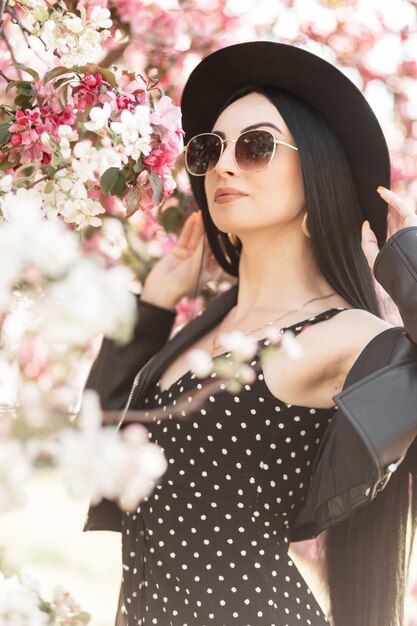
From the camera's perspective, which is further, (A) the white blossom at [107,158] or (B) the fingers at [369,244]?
(B) the fingers at [369,244]

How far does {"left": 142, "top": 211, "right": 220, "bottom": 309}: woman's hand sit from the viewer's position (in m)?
2.42

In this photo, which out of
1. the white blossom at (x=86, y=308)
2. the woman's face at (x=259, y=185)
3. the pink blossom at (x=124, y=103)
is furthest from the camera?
the woman's face at (x=259, y=185)

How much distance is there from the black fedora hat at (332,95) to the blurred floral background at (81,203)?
0.48 meters

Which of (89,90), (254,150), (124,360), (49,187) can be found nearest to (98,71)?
(89,90)

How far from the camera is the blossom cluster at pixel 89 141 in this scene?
4.32ft

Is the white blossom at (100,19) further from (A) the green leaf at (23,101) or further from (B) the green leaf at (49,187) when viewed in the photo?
(B) the green leaf at (49,187)

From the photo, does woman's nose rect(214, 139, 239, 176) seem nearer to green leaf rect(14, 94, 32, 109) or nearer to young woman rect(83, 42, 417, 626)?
young woman rect(83, 42, 417, 626)

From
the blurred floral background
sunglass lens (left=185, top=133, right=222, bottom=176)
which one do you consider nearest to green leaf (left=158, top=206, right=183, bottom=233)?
the blurred floral background

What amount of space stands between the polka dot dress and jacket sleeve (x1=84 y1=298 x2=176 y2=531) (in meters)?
0.35

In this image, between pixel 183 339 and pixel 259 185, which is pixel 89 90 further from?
pixel 183 339

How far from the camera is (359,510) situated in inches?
76.4

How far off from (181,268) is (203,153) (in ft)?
1.58

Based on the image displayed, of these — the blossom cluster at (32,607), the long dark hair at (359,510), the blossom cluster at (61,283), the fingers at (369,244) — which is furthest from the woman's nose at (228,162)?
the blossom cluster at (61,283)

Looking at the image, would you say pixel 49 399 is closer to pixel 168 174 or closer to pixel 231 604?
pixel 168 174
